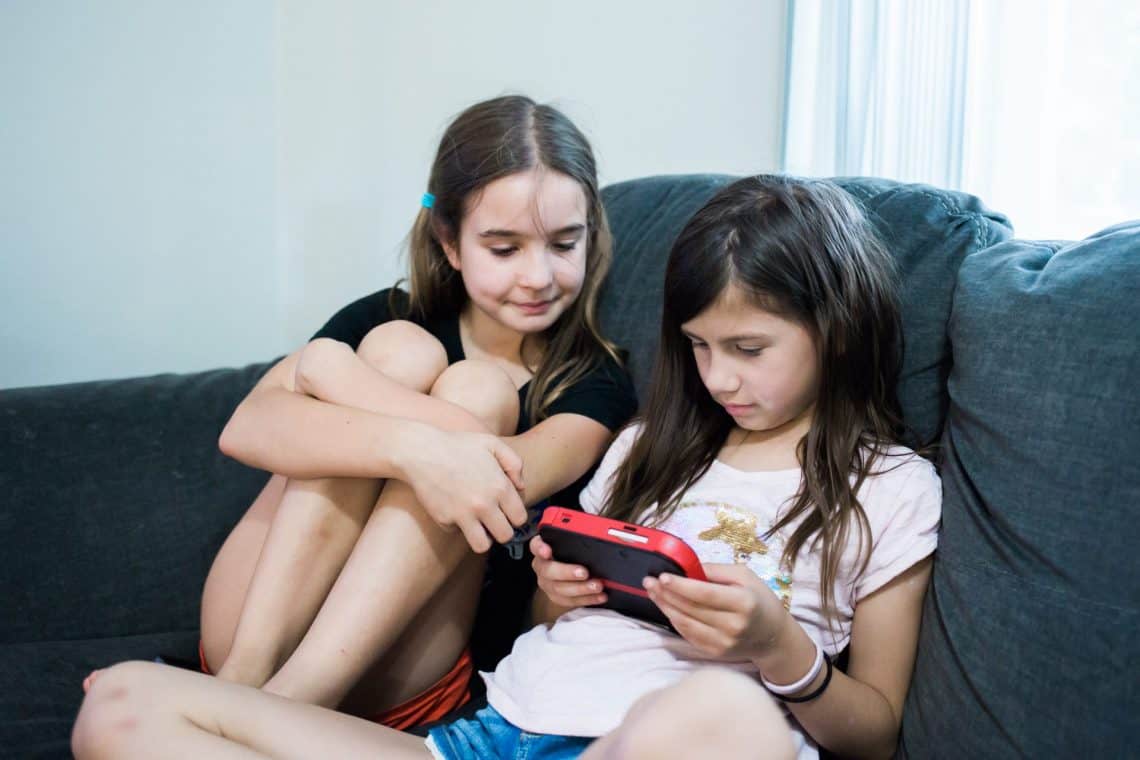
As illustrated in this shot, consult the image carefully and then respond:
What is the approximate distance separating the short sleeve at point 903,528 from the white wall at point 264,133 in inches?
38.2

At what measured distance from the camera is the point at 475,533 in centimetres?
110

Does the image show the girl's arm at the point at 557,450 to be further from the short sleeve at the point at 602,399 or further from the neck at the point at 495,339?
the neck at the point at 495,339

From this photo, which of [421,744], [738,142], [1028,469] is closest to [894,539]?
[1028,469]

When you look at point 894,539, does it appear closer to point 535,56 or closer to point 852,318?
point 852,318

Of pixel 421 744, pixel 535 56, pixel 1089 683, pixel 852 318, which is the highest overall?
pixel 535 56

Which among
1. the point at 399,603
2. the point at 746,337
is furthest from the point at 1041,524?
the point at 399,603

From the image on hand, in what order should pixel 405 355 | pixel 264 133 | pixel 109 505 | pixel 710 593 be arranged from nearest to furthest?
1. pixel 710 593
2. pixel 405 355
3. pixel 109 505
4. pixel 264 133

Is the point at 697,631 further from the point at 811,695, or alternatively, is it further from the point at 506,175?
the point at 506,175

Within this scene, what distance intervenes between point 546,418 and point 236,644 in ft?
1.52

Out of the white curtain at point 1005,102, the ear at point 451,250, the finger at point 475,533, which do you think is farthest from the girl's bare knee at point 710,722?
the white curtain at point 1005,102

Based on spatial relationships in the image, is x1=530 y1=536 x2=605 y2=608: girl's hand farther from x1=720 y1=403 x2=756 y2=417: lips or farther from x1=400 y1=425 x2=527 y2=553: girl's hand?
x1=720 y1=403 x2=756 y2=417: lips

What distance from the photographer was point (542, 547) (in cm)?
104

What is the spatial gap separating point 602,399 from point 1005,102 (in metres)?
0.69

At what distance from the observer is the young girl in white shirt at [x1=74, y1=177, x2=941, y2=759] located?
945 mm
